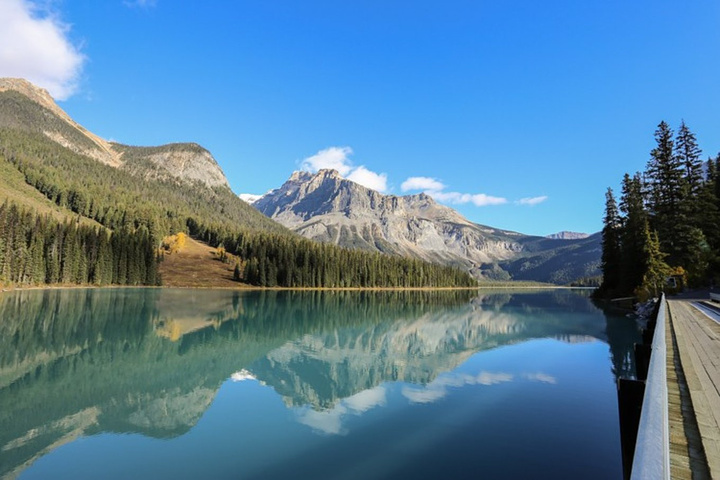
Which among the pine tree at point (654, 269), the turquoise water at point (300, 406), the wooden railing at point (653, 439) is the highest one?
the pine tree at point (654, 269)

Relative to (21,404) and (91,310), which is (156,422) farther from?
(91,310)

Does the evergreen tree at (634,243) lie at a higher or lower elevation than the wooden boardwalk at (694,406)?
higher

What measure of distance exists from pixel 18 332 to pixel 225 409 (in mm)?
29003

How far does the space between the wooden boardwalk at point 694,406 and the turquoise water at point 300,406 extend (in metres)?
3.95

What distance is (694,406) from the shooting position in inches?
318

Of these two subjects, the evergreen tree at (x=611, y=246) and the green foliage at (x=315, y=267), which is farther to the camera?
the green foliage at (x=315, y=267)

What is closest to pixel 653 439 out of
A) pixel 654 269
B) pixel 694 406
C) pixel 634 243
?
pixel 694 406

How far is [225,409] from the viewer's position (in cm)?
1852

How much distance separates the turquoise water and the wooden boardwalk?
3953 mm

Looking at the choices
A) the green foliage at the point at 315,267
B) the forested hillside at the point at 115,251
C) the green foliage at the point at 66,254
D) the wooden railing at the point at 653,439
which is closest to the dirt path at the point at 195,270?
the forested hillside at the point at 115,251

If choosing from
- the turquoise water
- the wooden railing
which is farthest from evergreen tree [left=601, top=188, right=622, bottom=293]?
the wooden railing

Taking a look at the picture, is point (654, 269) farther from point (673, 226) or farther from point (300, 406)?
point (300, 406)

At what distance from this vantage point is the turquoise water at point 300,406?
41.4ft

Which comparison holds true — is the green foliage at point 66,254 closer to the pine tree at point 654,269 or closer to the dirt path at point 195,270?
the dirt path at point 195,270
